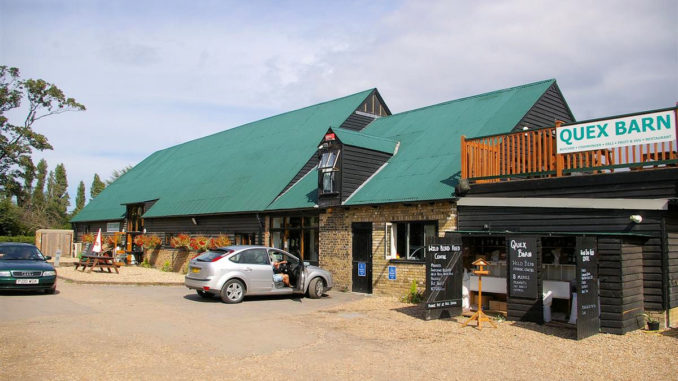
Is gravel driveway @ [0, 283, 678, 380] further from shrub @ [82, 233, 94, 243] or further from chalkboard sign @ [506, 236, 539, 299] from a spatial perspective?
shrub @ [82, 233, 94, 243]

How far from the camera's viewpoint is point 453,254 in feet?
40.6

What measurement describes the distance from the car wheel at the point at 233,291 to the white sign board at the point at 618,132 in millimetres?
8403

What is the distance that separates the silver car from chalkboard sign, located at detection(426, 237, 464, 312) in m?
4.24

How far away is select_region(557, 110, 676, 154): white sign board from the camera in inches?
426

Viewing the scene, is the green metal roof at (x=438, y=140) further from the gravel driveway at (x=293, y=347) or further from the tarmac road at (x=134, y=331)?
the gravel driveway at (x=293, y=347)

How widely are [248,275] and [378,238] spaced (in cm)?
394

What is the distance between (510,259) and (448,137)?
738 cm

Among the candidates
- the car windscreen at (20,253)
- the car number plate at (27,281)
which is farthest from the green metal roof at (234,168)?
the car number plate at (27,281)

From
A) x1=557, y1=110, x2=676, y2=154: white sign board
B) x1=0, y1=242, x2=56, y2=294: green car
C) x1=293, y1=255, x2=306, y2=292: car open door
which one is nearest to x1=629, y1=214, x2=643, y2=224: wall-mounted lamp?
x1=557, y1=110, x2=676, y2=154: white sign board

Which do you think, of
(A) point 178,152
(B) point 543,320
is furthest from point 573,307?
(A) point 178,152

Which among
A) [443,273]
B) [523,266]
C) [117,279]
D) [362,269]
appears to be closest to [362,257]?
[362,269]

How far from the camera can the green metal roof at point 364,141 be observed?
17.9 meters

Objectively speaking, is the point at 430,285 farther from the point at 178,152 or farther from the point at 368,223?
the point at 178,152

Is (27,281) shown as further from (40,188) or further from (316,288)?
(40,188)
